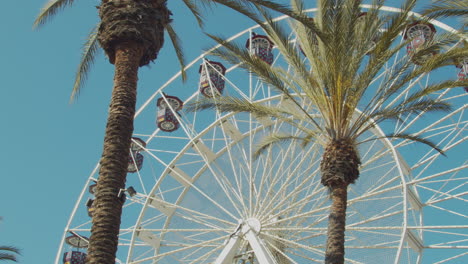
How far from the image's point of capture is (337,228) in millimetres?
13914

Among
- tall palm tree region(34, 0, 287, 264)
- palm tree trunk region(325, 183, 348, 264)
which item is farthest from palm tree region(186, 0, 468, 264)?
tall palm tree region(34, 0, 287, 264)

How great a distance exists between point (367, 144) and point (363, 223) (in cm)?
264

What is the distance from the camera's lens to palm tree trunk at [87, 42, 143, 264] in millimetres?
10836

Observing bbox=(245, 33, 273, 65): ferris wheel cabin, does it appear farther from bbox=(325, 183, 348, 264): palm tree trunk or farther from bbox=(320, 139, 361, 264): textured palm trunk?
bbox=(325, 183, 348, 264): palm tree trunk

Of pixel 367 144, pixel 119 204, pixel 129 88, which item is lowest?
pixel 119 204

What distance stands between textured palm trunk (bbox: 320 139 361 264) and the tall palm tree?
3.61 m

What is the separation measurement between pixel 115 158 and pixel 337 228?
4.64 m

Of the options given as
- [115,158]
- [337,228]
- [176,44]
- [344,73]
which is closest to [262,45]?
[176,44]

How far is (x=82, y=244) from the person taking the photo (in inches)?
1069

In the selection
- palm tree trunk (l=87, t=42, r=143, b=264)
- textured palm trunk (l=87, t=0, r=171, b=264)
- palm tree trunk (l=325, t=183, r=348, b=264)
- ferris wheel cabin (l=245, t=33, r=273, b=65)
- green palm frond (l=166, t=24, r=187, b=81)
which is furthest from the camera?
ferris wheel cabin (l=245, t=33, r=273, b=65)

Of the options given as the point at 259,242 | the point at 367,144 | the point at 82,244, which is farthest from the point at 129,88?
the point at 82,244

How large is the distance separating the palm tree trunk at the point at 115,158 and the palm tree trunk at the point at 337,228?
4274 millimetres

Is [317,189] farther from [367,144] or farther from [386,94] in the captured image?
[386,94]

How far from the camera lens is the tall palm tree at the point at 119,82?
432 inches
